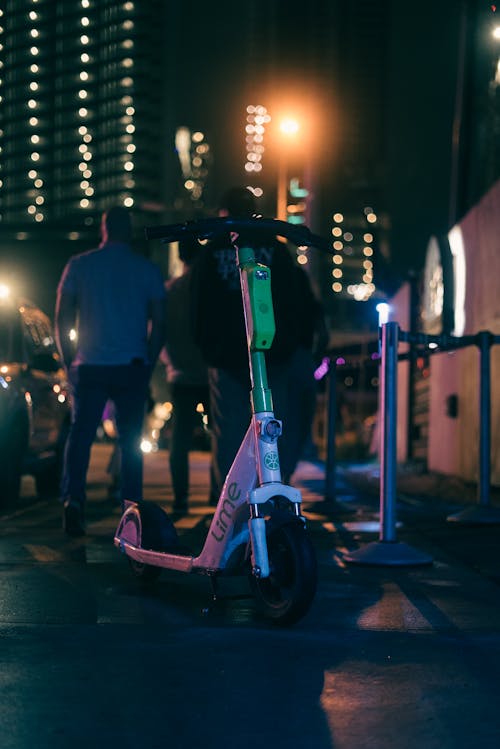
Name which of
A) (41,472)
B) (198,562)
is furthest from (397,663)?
(41,472)

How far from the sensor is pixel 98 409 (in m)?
8.07

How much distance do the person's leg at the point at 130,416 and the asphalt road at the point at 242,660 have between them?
90 centimetres

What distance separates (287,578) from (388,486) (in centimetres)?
222

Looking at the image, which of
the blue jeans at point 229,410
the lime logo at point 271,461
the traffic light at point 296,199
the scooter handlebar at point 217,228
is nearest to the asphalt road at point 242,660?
the lime logo at point 271,461

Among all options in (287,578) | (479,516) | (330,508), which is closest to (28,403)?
(330,508)

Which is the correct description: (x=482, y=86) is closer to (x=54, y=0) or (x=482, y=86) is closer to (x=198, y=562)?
(x=54, y=0)

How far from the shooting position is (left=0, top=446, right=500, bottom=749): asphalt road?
3309mm

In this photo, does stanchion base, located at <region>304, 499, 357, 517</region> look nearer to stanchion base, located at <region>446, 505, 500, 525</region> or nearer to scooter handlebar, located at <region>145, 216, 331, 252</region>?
stanchion base, located at <region>446, 505, 500, 525</region>

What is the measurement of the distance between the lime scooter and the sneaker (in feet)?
8.88

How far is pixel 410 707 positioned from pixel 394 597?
2052 mm

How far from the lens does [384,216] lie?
179375 millimetres

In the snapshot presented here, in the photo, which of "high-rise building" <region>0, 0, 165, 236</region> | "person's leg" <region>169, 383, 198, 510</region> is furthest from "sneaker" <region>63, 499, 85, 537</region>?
"high-rise building" <region>0, 0, 165, 236</region>

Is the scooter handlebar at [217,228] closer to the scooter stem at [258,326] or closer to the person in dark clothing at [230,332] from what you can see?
the scooter stem at [258,326]

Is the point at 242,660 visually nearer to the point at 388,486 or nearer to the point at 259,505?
the point at 259,505
